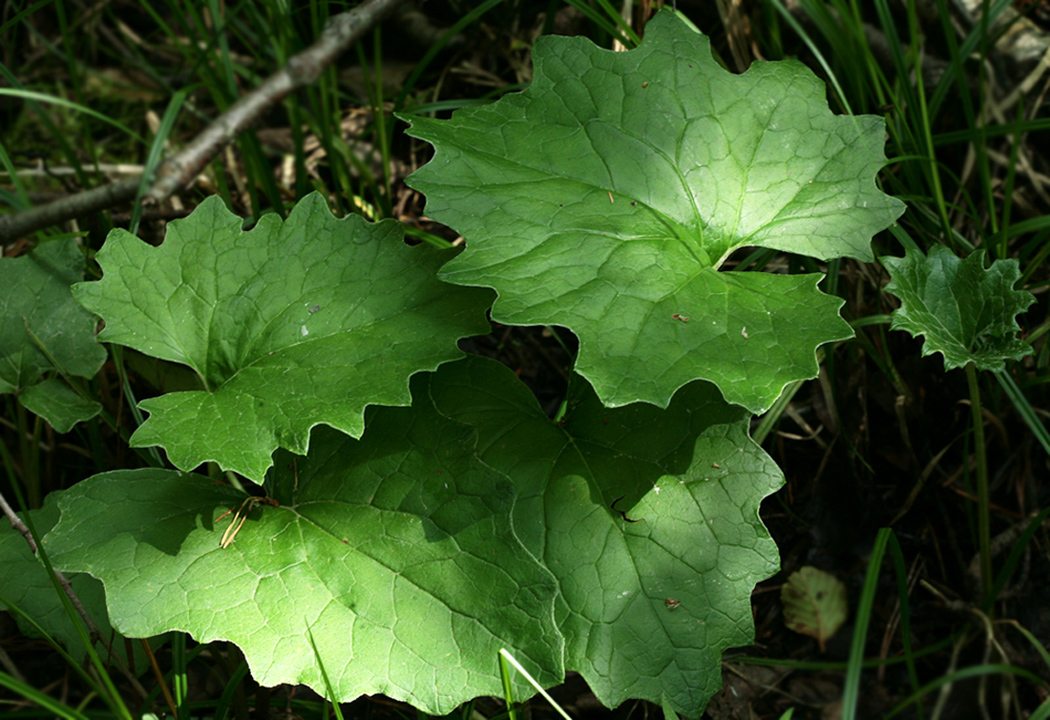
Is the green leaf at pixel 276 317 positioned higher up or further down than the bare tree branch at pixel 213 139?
further down

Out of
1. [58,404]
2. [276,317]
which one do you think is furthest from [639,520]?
[58,404]

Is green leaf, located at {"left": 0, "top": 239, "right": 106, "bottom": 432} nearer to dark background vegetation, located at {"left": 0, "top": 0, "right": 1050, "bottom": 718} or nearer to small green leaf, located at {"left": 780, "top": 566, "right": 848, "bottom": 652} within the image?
dark background vegetation, located at {"left": 0, "top": 0, "right": 1050, "bottom": 718}

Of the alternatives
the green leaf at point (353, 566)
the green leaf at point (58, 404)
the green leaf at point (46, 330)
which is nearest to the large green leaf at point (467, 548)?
the green leaf at point (353, 566)

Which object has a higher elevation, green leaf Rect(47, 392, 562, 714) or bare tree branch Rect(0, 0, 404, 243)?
bare tree branch Rect(0, 0, 404, 243)

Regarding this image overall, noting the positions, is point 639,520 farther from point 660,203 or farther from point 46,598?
point 46,598

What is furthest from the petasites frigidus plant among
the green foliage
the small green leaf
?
the small green leaf

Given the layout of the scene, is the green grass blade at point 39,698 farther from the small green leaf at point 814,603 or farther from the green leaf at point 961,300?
the green leaf at point 961,300
